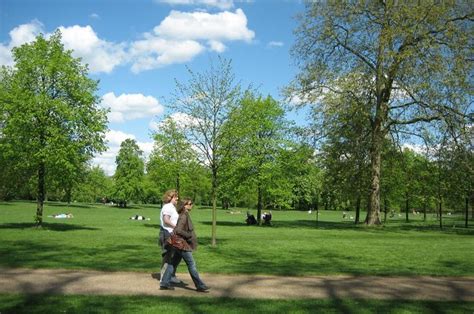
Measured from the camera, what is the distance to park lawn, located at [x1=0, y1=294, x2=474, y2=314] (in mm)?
8086

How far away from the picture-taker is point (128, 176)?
3091 inches

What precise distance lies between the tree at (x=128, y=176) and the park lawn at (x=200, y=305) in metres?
69.8

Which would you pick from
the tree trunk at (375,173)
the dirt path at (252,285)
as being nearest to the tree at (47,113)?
the dirt path at (252,285)

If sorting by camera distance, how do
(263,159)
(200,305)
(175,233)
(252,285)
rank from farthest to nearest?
(263,159) → (252,285) → (175,233) → (200,305)

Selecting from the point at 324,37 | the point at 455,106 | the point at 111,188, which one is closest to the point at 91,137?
the point at 324,37

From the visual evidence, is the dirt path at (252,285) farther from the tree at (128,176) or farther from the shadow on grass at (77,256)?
the tree at (128,176)

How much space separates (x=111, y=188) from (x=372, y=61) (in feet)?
188

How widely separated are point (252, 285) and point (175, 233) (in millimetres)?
2051

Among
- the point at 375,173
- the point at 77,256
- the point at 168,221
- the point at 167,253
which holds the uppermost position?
the point at 375,173

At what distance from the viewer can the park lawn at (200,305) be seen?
26.5 feet

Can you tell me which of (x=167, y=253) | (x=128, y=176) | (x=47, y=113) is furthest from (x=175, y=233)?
(x=128, y=176)

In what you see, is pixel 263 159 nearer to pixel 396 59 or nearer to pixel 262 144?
pixel 262 144

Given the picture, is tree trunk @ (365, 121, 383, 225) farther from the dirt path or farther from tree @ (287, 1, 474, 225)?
the dirt path

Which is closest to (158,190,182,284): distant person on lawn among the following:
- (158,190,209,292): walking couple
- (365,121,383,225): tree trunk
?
(158,190,209,292): walking couple
